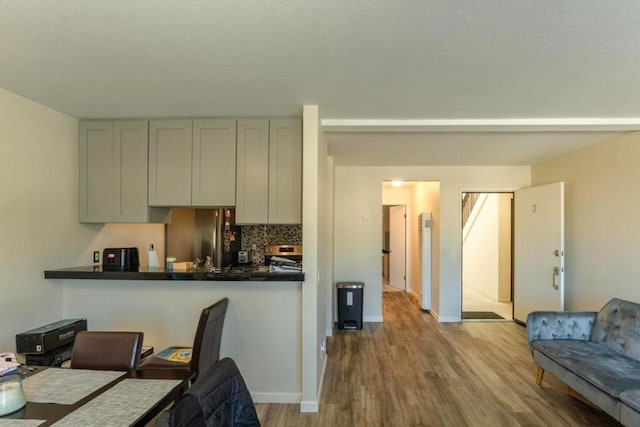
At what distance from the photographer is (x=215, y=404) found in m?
1.15

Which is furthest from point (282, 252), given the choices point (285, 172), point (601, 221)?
point (601, 221)

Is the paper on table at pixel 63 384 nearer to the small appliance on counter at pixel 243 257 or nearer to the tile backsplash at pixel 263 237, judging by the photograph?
the small appliance on counter at pixel 243 257

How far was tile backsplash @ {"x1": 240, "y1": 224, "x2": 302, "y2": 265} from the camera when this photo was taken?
15.1 feet

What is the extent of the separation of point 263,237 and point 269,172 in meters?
1.83

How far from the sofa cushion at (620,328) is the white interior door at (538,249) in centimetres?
113

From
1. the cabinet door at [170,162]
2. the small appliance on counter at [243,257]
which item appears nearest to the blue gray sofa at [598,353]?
the small appliance on counter at [243,257]

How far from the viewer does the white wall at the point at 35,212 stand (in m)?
2.49

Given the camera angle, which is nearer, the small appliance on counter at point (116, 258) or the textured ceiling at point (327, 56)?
the textured ceiling at point (327, 56)

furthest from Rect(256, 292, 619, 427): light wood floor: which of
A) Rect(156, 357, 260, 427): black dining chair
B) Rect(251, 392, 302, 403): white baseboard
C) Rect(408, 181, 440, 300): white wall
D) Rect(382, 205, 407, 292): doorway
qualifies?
Rect(382, 205, 407, 292): doorway

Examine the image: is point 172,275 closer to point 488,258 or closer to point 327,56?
point 327,56

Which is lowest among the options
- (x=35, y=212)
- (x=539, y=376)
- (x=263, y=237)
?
(x=539, y=376)

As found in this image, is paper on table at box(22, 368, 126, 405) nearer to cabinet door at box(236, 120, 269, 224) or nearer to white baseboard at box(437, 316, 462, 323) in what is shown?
cabinet door at box(236, 120, 269, 224)

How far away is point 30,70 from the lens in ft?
6.98

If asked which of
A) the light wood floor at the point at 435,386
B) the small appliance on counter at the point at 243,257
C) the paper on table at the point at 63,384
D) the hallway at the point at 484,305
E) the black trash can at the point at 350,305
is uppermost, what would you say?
the small appliance on counter at the point at 243,257
